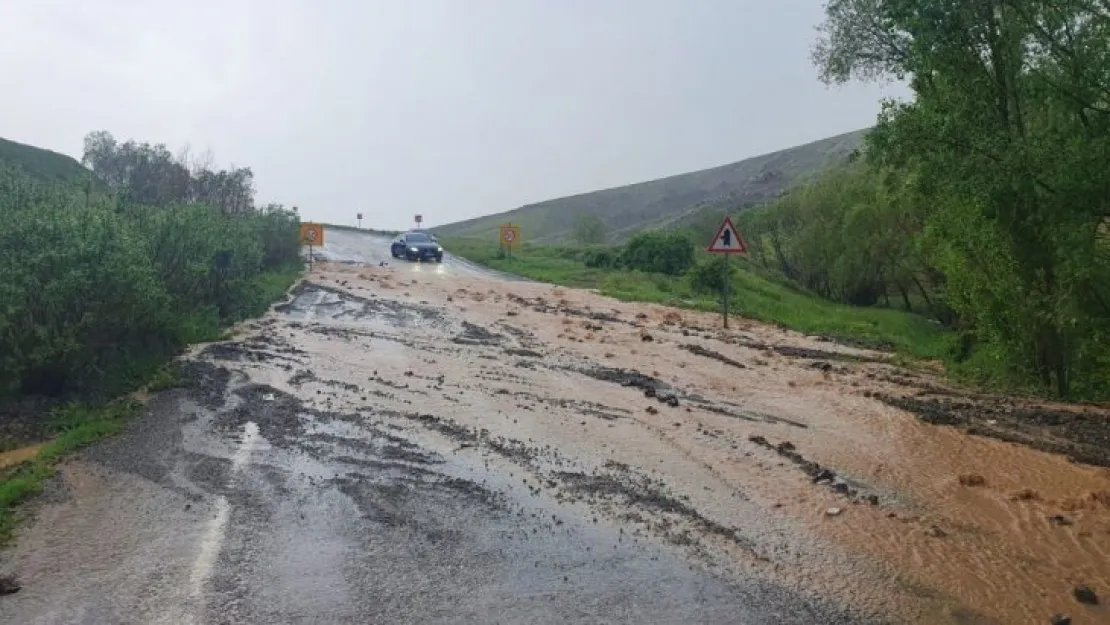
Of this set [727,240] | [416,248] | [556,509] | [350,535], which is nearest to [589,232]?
[416,248]

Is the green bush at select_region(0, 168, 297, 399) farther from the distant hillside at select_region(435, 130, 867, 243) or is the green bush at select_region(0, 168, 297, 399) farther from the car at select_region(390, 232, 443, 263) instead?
the distant hillside at select_region(435, 130, 867, 243)

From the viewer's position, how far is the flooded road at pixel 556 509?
6.04 metres

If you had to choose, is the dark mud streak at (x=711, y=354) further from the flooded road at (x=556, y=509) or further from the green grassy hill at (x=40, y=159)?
the green grassy hill at (x=40, y=159)

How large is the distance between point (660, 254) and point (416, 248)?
491 inches

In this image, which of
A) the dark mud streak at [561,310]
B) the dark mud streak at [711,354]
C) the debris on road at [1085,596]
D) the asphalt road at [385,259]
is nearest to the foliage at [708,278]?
the asphalt road at [385,259]

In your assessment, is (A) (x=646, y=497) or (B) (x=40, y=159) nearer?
(A) (x=646, y=497)

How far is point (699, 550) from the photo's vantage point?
6930mm

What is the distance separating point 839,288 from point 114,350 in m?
31.4

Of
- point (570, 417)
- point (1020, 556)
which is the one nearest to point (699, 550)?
point (1020, 556)

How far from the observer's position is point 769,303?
30578 millimetres

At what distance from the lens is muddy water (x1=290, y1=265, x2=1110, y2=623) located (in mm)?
6340

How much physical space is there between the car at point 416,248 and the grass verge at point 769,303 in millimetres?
2862

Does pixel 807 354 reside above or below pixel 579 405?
above

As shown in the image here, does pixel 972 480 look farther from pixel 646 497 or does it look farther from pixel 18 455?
pixel 18 455
